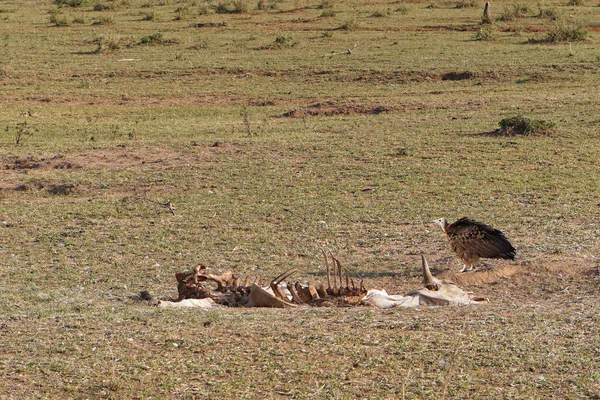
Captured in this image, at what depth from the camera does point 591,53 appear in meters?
17.1

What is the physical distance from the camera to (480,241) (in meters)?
5.83

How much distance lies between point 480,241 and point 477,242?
0.03 metres

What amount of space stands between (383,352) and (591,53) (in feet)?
46.8

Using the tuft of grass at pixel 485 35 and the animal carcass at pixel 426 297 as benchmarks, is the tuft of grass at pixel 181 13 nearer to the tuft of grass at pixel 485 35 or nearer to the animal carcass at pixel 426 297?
the tuft of grass at pixel 485 35

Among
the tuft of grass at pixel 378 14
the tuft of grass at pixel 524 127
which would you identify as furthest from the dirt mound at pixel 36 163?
the tuft of grass at pixel 378 14

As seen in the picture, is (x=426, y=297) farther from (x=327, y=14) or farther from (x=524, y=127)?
(x=327, y=14)

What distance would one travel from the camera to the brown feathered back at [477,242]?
19.0 feet

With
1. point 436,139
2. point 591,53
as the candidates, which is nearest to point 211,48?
point 591,53

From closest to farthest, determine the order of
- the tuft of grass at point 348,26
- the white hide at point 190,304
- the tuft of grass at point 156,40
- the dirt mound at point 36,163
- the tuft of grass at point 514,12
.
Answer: the white hide at point 190,304 < the dirt mound at point 36,163 < the tuft of grass at point 156,40 < the tuft of grass at point 348,26 < the tuft of grass at point 514,12

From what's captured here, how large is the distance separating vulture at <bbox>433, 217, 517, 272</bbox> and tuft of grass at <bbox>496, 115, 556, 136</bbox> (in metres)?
5.41

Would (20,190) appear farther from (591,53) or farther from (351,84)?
(591,53)

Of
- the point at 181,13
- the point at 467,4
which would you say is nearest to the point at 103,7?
the point at 181,13

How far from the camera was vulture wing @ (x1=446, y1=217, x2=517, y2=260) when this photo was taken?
19.0 ft

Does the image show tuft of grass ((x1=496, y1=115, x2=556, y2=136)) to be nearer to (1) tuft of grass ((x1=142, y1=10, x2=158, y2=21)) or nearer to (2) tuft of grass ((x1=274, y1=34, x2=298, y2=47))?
(2) tuft of grass ((x1=274, y1=34, x2=298, y2=47))
